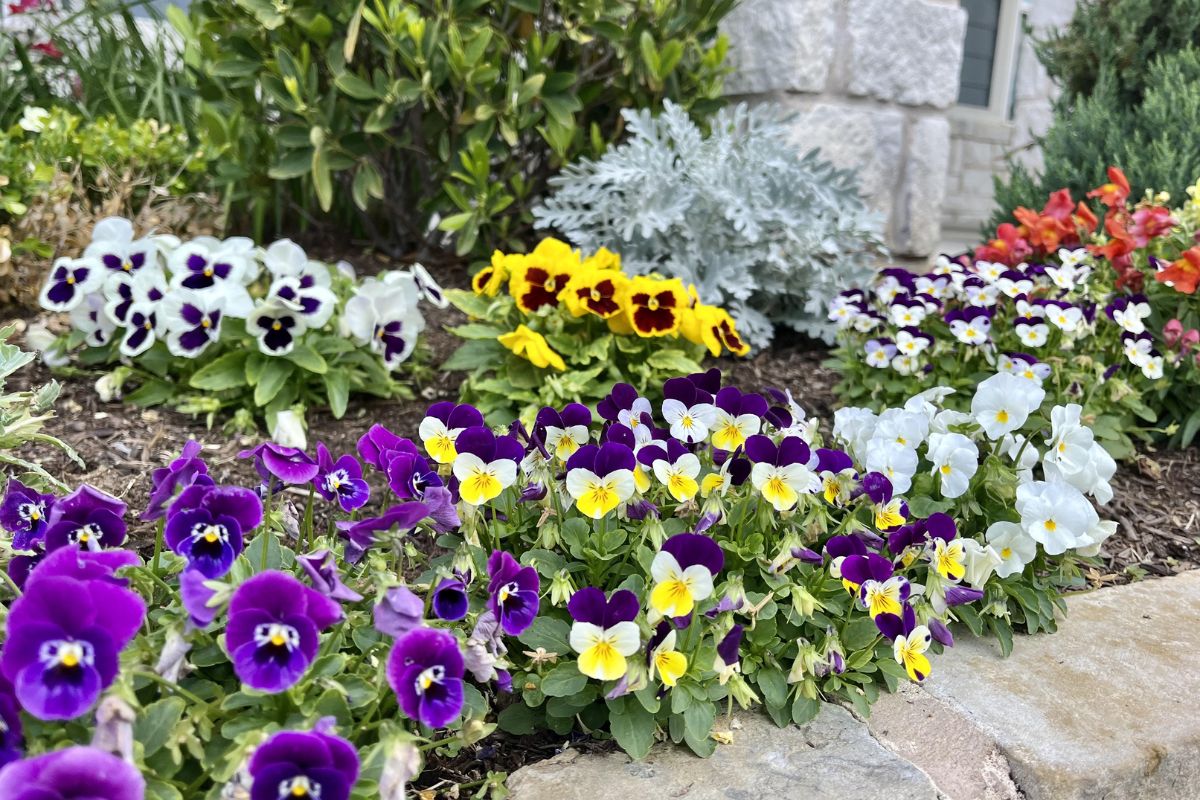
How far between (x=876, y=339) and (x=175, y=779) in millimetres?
2151

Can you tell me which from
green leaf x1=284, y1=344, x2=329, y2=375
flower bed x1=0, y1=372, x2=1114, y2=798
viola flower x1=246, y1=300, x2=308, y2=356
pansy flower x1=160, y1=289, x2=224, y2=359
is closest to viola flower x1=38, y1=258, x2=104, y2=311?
pansy flower x1=160, y1=289, x2=224, y2=359

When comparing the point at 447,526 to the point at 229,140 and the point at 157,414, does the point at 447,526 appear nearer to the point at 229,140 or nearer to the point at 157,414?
the point at 157,414

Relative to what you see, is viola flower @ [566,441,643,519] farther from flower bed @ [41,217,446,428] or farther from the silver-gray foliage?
the silver-gray foliage

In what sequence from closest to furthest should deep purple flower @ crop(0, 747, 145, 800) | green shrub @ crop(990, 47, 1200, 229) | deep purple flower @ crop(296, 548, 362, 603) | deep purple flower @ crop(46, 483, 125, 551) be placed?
deep purple flower @ crop(0, 747, 145, 800) < deep purple flower @ crop(296, 548, 362, 603) < deep purple flower @ crop(46, 483, 125, 551) < green shrub @ crop(990, 47, 1200, 229)

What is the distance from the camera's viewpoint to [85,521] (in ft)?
4.12

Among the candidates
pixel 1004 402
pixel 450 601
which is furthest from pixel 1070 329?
pixel 450 601

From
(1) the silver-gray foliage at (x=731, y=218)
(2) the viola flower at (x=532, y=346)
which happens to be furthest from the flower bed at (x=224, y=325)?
(1) the silver-gray foliage at (x=731, y=218)

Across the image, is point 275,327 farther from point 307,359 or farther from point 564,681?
point 564,681

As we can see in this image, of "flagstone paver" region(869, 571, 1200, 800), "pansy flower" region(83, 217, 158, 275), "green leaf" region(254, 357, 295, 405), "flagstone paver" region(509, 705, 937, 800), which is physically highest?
"pansy flower" region(83, 217, 158, 275)

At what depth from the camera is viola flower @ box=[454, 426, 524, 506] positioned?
142cm

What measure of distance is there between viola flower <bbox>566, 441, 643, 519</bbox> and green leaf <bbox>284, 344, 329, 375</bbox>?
1234mm

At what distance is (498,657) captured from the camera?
4.13 feet

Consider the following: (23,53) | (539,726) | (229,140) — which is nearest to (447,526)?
(539,726)

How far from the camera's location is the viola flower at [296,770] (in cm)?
89
